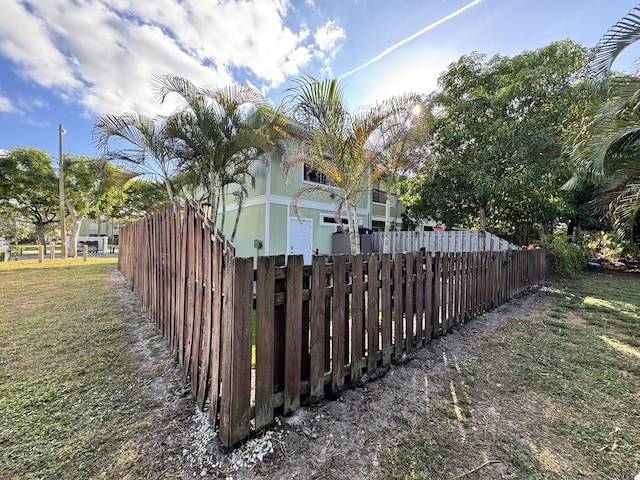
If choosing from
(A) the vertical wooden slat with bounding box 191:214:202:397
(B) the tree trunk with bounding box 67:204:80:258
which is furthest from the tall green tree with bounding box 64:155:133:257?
(A) the vertical wooden slat with bounding box 191:214:202:397

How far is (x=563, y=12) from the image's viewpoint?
564cm

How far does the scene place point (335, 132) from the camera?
18.2 ft

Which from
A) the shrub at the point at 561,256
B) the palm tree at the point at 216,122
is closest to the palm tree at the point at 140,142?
the palm tree at the point at 216,122

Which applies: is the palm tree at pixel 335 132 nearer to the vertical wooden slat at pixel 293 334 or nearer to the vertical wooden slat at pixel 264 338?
the vertical wooden slat at pixel 293 334

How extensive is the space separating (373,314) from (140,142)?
802 cm

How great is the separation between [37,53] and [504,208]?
14.5m

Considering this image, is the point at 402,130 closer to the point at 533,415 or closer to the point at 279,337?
the point at 533,415

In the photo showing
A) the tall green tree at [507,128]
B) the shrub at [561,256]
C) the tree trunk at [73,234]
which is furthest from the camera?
the tree trunk at [73,234]

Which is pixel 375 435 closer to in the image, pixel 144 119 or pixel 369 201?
pixel 144 119

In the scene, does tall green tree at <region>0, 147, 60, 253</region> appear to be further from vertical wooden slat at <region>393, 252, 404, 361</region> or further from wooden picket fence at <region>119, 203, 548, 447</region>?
vertical wooden slat at <region>393, 252, 404, 361</region>

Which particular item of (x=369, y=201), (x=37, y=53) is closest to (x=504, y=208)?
(x=369, y=201)

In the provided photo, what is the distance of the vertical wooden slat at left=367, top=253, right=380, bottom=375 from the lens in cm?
256

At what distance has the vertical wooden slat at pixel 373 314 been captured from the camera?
8.39 feet

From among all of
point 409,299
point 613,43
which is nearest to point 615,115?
point 613,43
